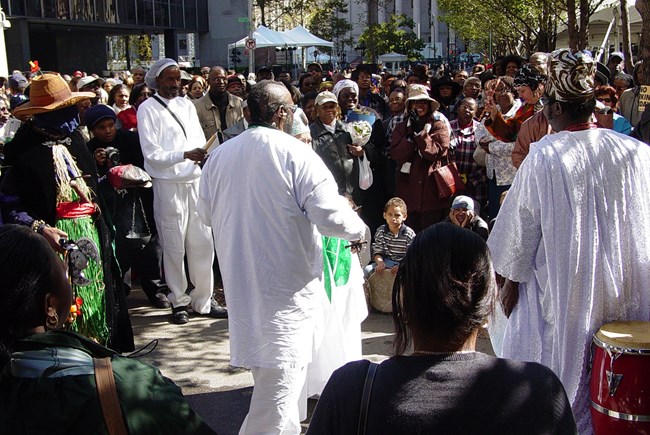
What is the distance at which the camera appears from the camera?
6953 millimetres

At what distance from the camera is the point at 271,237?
4105mm

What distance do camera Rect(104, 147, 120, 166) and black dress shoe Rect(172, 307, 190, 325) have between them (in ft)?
4.51

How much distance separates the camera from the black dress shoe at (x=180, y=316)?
7.19 metres

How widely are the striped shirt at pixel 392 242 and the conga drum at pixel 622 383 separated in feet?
14.0

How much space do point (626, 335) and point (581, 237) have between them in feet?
1.49

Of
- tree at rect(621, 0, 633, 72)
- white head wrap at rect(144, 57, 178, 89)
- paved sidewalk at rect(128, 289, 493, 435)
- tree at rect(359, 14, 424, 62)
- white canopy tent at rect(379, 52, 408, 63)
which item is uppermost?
tree at rect(359, 14, 424, 62)

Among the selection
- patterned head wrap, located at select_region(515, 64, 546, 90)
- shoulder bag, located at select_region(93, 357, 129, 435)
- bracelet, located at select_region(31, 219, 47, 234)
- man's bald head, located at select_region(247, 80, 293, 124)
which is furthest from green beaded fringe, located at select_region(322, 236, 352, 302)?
shoulder bag, located at select_region(93, 357, 129, 435)

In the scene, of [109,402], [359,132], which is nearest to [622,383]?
[109,402]

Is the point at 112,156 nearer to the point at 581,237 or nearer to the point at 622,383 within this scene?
the point at 581,237

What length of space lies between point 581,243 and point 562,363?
20.4 inches

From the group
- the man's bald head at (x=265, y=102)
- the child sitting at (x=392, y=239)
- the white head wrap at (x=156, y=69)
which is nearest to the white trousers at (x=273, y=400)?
the man's bald head at (x=265, y=102)

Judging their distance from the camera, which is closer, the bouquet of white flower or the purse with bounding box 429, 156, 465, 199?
the bouquet of white flower

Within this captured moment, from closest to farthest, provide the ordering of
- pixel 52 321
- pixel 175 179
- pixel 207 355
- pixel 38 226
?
pixel 52 321 → pixel 38 226 → pixel 207 355 → pixel 175 179

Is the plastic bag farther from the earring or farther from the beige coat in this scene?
the earring
